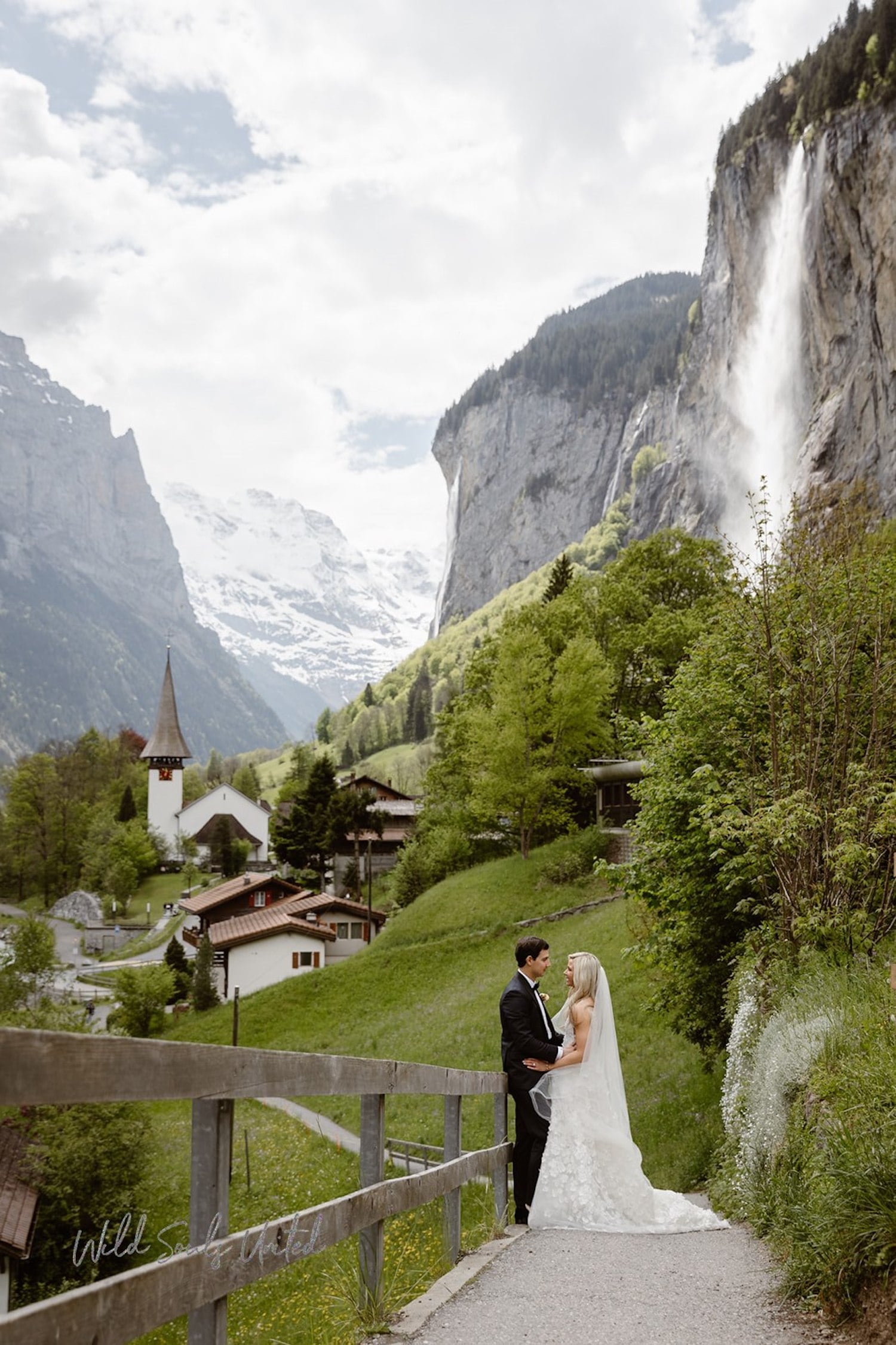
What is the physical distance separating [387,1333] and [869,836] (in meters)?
9.05

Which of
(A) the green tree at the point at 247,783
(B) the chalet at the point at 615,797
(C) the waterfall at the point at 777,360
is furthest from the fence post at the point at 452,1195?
(A) the green tree at the point at 247,783

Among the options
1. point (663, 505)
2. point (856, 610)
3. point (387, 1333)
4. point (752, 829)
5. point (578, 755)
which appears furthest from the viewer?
point (663, 505)

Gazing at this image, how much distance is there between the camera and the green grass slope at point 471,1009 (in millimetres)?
19734

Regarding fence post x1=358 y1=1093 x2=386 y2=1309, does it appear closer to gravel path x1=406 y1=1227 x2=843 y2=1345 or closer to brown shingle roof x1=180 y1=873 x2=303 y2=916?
gravel path x1=406 y1=1227 x2=843 y2=1345

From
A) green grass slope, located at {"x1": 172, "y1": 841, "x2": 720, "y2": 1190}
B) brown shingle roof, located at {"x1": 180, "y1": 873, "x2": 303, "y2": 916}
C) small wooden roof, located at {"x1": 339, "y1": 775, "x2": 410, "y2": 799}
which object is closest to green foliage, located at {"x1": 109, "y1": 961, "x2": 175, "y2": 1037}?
green grass slope, located at {"x1": 172, "y1": 841, "x2": 720, "y2": 1190}

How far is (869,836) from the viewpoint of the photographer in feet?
41.0

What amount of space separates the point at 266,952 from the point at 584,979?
169 ft

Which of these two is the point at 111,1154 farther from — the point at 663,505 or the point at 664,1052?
the point at 663,505

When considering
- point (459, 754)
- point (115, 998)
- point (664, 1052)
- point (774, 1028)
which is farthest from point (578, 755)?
point (774, 1028)

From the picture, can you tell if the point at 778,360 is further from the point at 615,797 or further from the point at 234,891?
the point at 234,891

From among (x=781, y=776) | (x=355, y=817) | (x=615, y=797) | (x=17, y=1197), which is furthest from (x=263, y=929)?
(x=781, y=776)

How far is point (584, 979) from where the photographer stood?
9469mm

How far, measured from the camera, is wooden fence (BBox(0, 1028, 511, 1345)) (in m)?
2.64

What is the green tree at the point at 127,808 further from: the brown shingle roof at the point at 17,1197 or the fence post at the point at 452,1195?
the fence post at the point at 452,1195
